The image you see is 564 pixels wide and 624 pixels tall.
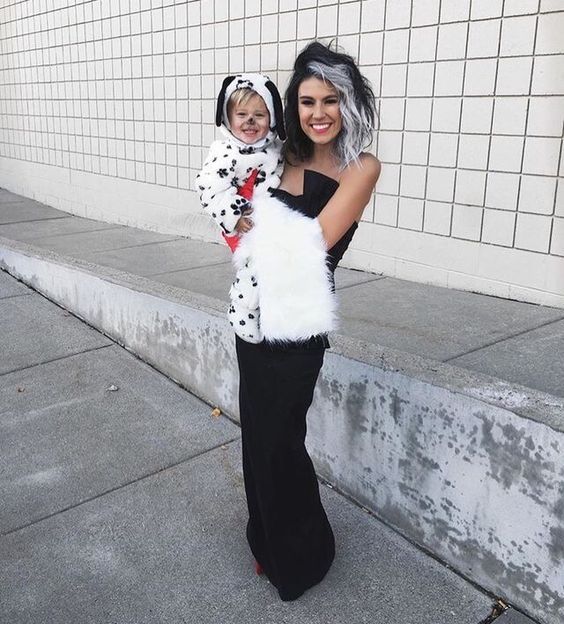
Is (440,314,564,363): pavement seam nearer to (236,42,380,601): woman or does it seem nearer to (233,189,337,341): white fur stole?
(236,42,380,601): woman

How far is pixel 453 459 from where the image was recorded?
2545 millimetres

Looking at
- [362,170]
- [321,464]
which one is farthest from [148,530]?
[362,170]

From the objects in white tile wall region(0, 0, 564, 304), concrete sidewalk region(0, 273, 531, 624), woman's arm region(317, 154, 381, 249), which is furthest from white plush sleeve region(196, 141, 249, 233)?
white tile wall region(0, 0, 564, 304)

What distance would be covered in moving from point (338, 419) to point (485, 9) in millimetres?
2727

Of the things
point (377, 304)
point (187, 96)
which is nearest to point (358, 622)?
point (377, 304)

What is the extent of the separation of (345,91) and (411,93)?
9.59 ft

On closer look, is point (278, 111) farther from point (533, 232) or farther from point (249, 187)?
point (533, 232)

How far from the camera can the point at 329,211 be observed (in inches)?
80.8

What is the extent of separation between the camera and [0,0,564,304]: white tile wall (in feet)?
13.6

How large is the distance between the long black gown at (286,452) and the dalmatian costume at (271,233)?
0.24 feet

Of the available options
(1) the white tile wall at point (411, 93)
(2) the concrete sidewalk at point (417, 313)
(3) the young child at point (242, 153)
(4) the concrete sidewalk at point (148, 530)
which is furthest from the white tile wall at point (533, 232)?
(3) the young child at point (242, 153)

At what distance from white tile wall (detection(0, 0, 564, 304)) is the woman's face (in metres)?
2.46

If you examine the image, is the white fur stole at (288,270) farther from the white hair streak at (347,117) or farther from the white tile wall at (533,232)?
the white tile wall at (533,232)

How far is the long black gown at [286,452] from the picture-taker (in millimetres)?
2260
